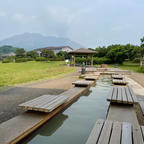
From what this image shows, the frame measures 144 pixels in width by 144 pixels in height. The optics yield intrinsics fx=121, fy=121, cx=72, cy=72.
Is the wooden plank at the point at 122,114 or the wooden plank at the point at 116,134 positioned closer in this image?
the wooden plank at the point at 116,134

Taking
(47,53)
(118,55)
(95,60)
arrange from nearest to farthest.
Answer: (118,55), (95,60), (47,53)

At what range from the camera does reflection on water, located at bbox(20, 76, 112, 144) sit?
2158 mm

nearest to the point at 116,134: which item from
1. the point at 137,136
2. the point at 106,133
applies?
the point at 106,133

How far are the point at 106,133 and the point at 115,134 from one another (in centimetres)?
12

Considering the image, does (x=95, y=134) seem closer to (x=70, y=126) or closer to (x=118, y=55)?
(x=70, y=126)

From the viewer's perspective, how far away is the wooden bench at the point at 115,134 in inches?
60.2

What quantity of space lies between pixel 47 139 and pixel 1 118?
125 centimetres

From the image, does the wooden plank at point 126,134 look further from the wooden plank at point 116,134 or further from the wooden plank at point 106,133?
the wooden plank at point 106,133

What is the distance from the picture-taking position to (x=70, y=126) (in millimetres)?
2621

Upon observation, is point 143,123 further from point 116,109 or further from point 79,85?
point 79,85

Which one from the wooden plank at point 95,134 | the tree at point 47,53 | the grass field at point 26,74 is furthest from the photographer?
the tree at point 47,53

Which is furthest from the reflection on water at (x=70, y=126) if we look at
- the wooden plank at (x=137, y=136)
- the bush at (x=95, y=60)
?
the bush at (x=95, y=60)

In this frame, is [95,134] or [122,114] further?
[122,114]

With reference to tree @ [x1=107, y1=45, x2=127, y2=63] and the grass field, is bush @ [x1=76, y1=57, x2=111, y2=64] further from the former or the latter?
the grass field
